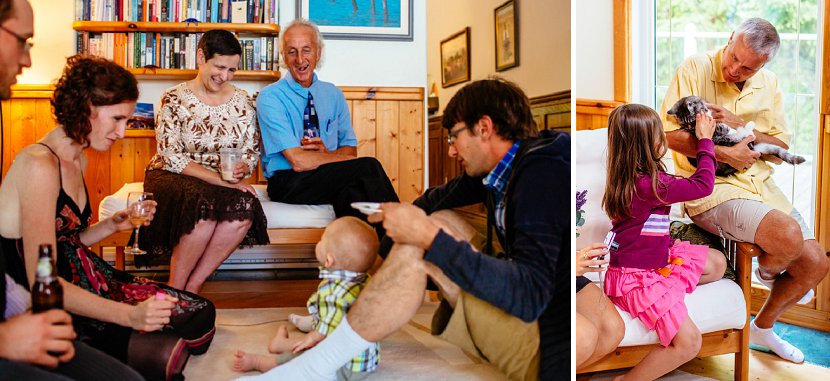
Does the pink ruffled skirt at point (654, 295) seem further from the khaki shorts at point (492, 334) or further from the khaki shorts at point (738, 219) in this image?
the khaki shorts at point (492, 334)

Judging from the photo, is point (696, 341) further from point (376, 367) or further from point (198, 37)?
point (198, 37)

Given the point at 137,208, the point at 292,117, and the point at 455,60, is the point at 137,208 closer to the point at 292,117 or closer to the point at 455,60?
the point at 292,117

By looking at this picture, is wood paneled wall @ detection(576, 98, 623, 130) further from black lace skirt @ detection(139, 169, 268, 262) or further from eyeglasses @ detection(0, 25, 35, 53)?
eyeglasses @ detection(0, 25, 35, 53)

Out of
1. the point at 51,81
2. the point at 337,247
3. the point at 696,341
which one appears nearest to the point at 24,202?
the point at 51,81

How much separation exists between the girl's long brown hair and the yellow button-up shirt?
0.30 meters

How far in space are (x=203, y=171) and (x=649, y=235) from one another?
4.59 feet

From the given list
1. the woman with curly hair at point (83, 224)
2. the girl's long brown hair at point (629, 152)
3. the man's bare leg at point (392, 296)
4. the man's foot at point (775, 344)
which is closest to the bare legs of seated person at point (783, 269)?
the man's foot at point (775, 344)

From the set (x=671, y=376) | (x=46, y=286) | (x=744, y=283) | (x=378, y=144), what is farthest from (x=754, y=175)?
(x=46, y=286)

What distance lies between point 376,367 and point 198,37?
61 centimetres

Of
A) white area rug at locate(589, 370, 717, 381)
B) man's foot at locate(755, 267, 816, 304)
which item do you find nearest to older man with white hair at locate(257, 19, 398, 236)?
white area rug at locate(589, 370, 717, 381)

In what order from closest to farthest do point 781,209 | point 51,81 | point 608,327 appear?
point 51,81 < point 608,327 < point 781,209

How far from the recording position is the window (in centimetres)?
253

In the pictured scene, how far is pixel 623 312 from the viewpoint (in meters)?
2.13

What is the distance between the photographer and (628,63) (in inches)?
84.7
